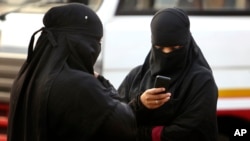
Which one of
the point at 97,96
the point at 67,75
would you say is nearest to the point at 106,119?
the point at 97,96

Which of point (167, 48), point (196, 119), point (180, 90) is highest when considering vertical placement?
point (167, 48)

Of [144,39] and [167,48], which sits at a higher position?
[167,48]

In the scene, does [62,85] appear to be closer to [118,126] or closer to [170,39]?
[118,126]

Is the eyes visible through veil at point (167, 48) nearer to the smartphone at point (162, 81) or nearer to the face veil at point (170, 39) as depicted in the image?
the face veil at point (170, 39)

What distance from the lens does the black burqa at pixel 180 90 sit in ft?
7.34

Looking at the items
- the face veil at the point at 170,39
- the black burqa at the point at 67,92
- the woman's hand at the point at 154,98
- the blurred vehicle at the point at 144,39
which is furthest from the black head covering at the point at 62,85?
the blurred vehicle at the point at 144,39

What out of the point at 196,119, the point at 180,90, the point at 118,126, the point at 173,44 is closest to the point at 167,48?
the point at 173,44

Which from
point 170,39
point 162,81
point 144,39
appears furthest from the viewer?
point 144,39

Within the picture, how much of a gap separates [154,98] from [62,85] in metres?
0.57

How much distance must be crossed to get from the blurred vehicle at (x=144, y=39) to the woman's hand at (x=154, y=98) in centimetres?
81

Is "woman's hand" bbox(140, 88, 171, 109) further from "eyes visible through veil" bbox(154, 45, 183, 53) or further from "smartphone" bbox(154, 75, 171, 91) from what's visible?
"eyes visible through veil" bbox(154, 45, 183, 53)

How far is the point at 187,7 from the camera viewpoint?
330 centimetres

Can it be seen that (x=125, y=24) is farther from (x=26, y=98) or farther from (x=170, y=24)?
(x=26, y=98)

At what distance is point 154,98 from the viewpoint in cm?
217
